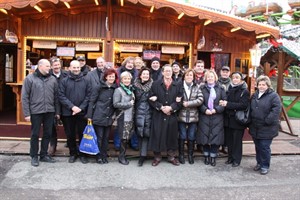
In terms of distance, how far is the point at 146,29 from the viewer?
25.2 feet

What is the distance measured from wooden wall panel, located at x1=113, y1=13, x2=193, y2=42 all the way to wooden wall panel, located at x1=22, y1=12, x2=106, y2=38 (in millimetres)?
401

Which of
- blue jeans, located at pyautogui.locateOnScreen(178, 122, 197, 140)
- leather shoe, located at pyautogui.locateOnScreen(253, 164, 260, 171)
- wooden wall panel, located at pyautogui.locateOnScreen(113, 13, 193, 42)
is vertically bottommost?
leather shoe, located at pyautogui.locateOnScreen(253, 164, 260, 171)

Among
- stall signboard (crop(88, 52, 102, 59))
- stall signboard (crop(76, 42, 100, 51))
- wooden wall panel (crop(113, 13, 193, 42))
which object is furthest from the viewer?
stall signboard (crop(88, 52, 102, 59))

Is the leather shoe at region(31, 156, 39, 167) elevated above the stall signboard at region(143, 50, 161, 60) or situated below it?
below

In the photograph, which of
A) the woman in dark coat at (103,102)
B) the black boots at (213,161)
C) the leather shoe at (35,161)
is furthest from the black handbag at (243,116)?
the leather shoe at (35,161)

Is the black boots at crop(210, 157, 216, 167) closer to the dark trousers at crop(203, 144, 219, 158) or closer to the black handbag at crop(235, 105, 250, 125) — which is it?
the dark trousers at crop(203, 144, 219, 158)

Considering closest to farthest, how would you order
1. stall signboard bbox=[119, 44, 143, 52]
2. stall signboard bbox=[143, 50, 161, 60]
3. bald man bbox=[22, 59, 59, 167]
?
bald man bbox=[22, 59, 59, 167]
stall signboard bbox=[119, 44, 143, 52]
stall signboard bbox=[143, 50, 161, 60]

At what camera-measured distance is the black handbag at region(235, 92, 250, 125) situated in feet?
16.6

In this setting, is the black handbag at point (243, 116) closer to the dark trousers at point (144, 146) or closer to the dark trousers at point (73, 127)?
the dark trousers at point (144, 146)

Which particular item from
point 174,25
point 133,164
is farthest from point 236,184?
point 174,25

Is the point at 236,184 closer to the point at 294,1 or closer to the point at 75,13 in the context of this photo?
the point at 75,13

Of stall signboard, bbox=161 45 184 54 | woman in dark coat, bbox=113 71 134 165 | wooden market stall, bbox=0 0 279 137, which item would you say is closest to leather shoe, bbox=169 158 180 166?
woman in dark coat, bbox=113 71 134 165

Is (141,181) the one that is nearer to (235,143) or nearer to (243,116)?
(235,143)

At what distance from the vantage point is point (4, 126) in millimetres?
7551
